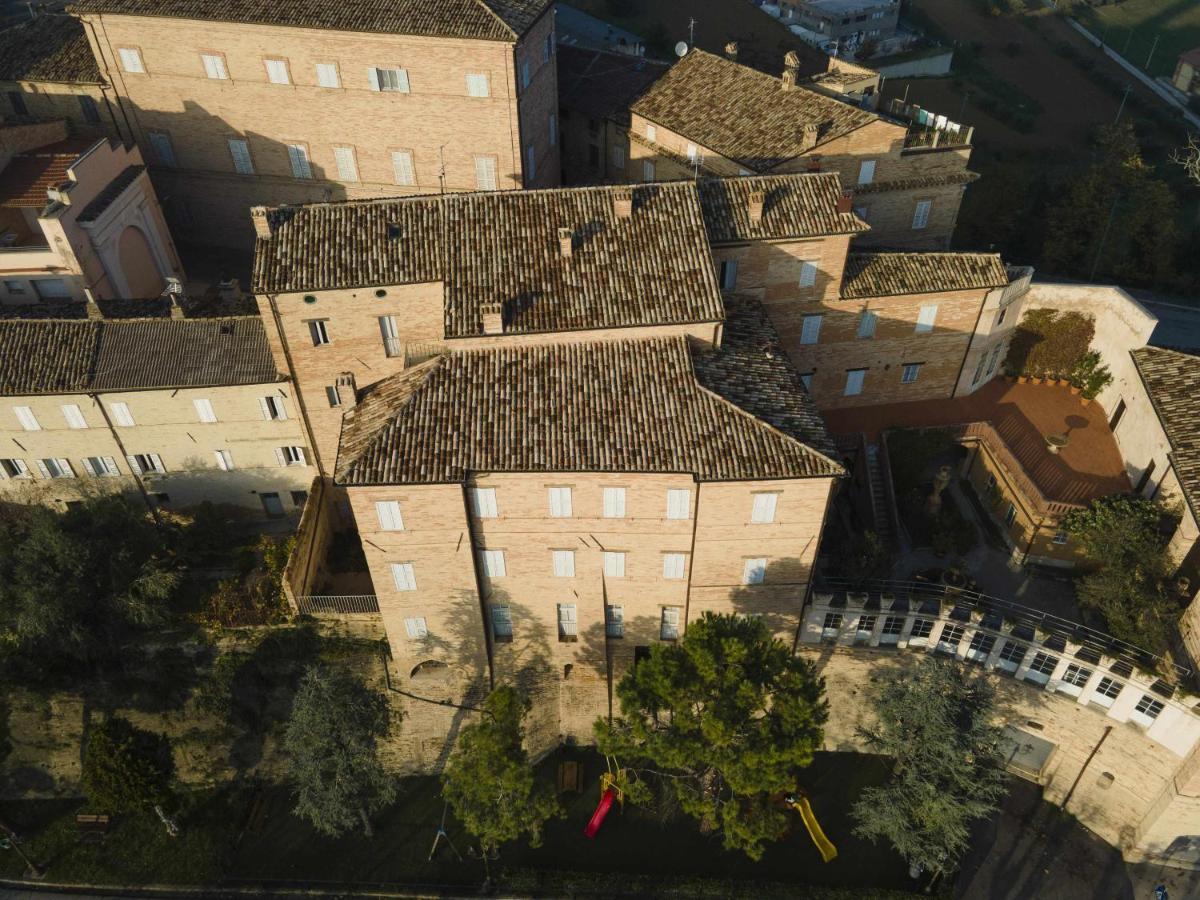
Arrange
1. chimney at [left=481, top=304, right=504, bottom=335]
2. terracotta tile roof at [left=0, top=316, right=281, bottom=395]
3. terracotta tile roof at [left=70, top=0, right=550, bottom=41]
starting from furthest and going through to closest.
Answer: terracotta tile roof at [left=70, top=0, right=550, bottom=41], terracotta tile roof at [left=0, top=316, right=281, bottom=395], chimney at [left=481, top=304, right=504, bottom=335]

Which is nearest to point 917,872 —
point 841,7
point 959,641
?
point 959,641

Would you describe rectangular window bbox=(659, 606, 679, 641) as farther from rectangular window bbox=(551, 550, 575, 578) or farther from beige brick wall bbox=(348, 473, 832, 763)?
rectangular window bbox=(551, 550, 575, 578)

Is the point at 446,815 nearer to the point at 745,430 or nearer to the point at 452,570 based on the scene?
the point at 452,570

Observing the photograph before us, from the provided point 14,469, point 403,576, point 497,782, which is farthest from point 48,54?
point 497,782

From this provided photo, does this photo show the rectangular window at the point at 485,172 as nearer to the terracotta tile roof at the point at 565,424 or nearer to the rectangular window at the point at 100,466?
the terracotta tile roof at the point at 565,424

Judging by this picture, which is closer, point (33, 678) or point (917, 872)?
point (917, 872)

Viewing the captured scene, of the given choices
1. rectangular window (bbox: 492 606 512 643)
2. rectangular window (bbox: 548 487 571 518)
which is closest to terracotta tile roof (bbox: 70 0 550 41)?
rectangular window (bbox: 548 487 571 518)

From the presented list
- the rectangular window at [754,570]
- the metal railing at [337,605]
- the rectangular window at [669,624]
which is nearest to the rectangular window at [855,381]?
the rectangular window at [754,570]

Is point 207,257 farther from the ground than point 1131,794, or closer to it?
farther from the ground
